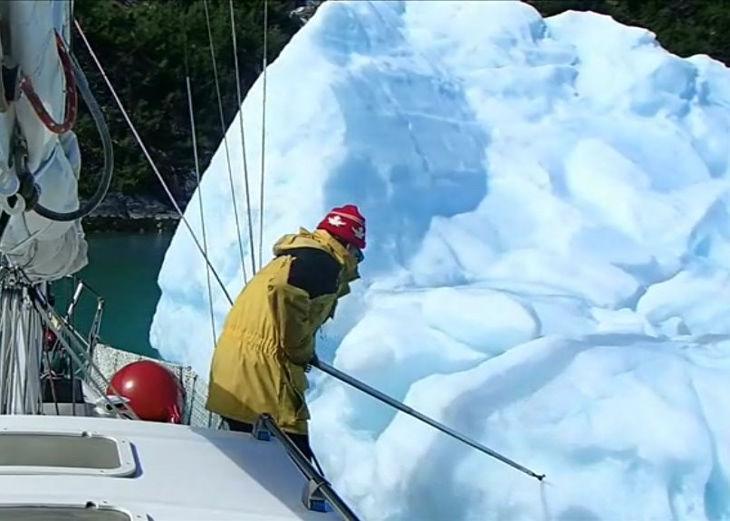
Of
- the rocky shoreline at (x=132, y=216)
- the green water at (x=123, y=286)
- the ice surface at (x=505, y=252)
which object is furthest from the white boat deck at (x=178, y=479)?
the rocky shoreline at (x=132, y=216)

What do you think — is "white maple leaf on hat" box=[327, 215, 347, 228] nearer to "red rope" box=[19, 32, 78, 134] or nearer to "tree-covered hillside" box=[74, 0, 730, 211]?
"red rope" box=[19, 32, 78, 134]

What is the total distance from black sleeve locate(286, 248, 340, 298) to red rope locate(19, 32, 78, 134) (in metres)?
0.89

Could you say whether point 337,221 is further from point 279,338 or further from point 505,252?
point 505,252

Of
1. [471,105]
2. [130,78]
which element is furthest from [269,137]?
[130,78]

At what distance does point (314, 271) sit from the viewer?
2.72 m

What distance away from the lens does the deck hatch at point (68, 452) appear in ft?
6.53

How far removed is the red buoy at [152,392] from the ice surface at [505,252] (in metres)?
0.73

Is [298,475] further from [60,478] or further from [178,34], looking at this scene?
[178,34]

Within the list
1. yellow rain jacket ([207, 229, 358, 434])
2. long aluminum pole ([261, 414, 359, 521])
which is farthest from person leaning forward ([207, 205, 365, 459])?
long aluminum pole ([261, 414, 359, 521])

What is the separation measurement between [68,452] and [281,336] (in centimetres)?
78

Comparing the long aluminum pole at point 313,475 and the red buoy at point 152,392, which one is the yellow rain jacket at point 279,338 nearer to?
the long aluminum pole at point 313,475

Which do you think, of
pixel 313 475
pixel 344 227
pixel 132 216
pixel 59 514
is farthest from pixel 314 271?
pixel 132 216

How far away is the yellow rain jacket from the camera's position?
2715 millimetres

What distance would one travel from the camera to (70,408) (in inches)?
131
